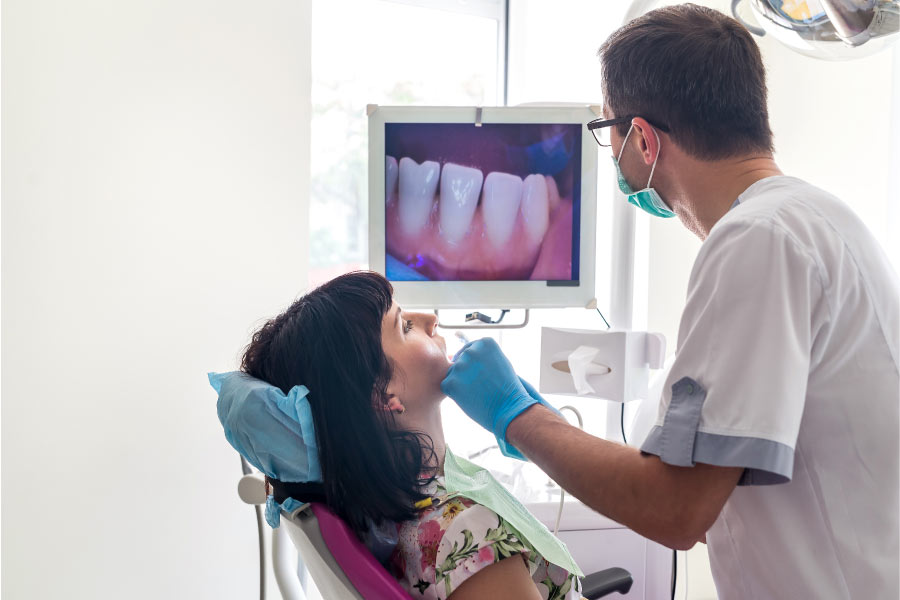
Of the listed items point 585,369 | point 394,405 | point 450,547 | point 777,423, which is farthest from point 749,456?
point 585,369

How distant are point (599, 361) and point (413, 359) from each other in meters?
0.67

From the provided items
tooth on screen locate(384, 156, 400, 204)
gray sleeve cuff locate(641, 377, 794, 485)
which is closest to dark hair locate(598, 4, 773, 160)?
gray sleeve cuff locate(641, 377, 794, 485)

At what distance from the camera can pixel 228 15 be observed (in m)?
1.74

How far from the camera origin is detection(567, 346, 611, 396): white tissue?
1728 mm

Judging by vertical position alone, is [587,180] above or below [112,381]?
above

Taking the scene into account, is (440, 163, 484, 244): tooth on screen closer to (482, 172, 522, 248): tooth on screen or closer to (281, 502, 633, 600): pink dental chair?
(482, 172, 522, 248): tooth on screen

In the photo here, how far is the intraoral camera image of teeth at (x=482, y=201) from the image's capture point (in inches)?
67.5

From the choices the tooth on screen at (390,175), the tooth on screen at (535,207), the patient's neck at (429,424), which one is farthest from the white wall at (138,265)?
the patient's neck at (429,424)

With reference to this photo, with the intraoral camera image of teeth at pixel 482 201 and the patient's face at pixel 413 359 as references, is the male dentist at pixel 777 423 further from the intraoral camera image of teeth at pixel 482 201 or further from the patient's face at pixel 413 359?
the intraoral camera image of teeth at pixel 482 201

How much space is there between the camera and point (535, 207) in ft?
5.78

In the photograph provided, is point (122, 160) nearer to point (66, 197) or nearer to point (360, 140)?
point (66, 197)

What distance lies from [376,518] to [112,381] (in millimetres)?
761

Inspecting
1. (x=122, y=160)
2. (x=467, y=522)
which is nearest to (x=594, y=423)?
(x=467, y=522)

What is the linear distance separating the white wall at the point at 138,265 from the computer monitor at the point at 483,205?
0.35 metres
